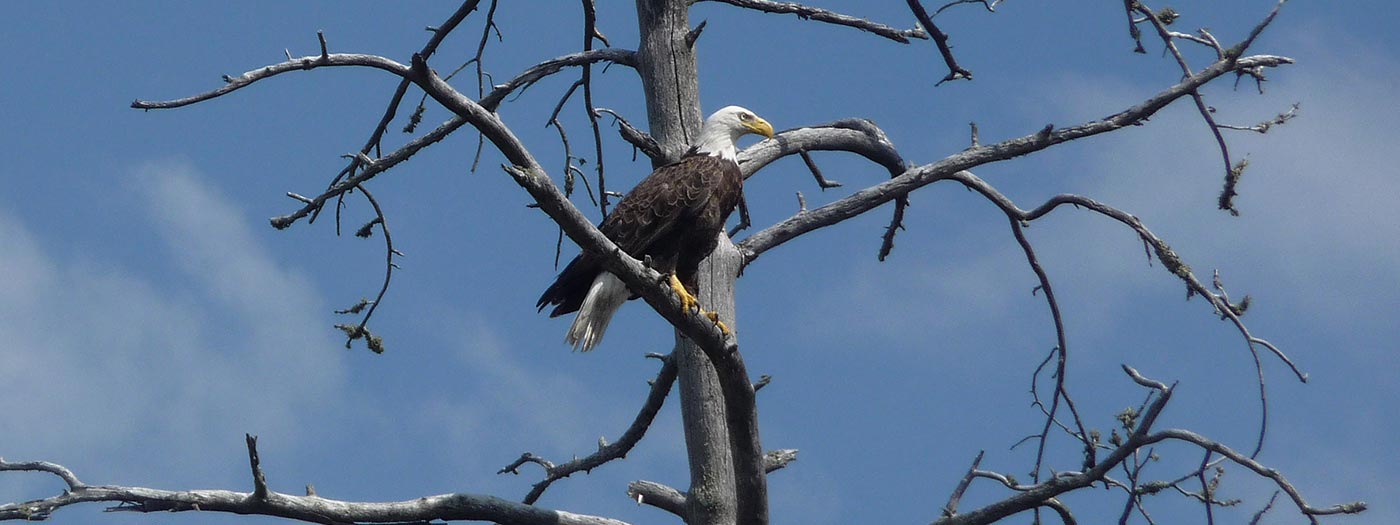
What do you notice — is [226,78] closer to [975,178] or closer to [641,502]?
[641,502]

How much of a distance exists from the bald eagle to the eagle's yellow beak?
17.8 inches

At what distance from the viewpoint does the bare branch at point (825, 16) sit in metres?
7.50

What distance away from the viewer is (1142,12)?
20.0 ft

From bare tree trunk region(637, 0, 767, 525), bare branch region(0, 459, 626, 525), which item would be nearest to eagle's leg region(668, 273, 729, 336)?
bare tree trunk region(637, 0, 767, 525)

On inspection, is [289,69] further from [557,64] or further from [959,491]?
[959,491]

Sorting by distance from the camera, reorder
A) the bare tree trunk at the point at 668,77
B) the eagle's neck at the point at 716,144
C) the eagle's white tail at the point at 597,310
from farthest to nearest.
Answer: the bare tree trunk at the point at 668,77, the eagle's neck at the point at 716,144, the eagle's white tail at the point at 597,310

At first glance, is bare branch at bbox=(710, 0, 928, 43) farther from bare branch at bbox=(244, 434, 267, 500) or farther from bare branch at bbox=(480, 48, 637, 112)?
bare branch at bbox=(244, 434, 267, 500)

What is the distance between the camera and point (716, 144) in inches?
280

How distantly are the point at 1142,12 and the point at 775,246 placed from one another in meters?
2.15

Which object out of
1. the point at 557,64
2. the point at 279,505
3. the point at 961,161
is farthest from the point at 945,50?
the point at 279,505

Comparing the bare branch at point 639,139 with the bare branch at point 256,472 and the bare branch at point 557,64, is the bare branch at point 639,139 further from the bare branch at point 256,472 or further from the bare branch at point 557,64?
the bare branch at point 256,472

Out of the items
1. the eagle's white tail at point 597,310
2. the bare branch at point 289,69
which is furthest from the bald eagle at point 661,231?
the bare branch at point 289,69

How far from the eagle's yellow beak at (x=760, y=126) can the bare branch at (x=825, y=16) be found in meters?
0.59

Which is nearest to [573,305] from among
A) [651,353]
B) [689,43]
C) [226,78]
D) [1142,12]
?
[651,353]
